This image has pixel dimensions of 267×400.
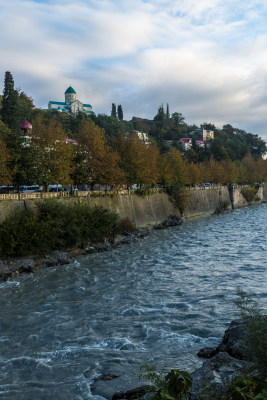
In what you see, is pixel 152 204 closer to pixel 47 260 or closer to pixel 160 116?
pixel 47 260

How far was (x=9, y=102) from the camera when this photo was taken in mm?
61688

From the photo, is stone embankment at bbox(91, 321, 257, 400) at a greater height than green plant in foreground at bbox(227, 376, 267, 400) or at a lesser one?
lesser

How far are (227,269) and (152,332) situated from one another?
886 centimetres

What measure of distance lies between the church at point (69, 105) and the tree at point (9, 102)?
5106 cm

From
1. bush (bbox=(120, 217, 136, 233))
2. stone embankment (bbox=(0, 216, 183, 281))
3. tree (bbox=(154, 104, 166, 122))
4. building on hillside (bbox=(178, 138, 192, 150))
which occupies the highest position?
tree (bbox=(154, 104, 166, 122))

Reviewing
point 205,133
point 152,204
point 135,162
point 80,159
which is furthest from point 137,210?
point 205,133

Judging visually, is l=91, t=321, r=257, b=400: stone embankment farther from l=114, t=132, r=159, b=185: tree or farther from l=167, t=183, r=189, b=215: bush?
l=167, t=183, r=189, b=215: bush

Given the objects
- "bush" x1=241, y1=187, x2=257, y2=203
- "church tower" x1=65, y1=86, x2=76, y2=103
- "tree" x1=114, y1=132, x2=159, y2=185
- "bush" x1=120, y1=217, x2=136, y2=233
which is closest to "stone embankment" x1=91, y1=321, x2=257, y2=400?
"bush" x1=120, y1=217, x2=136, y2=233

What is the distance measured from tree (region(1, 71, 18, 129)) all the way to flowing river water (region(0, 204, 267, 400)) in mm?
46765

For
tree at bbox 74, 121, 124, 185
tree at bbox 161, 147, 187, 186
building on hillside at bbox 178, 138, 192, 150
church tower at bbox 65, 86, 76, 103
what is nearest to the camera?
tree at bbox 74, 121, 124, 185

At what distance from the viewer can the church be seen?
4569 inches

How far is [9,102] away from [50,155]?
3955 centimetres

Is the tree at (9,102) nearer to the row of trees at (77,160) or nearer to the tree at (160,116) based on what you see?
the row of trees at (77,160)

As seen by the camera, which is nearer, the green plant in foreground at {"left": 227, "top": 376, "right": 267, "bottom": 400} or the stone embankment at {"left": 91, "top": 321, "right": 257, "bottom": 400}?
the green plant in foreground at {"left": 227, "top": 376, "right": 267, "bottom": 400}
